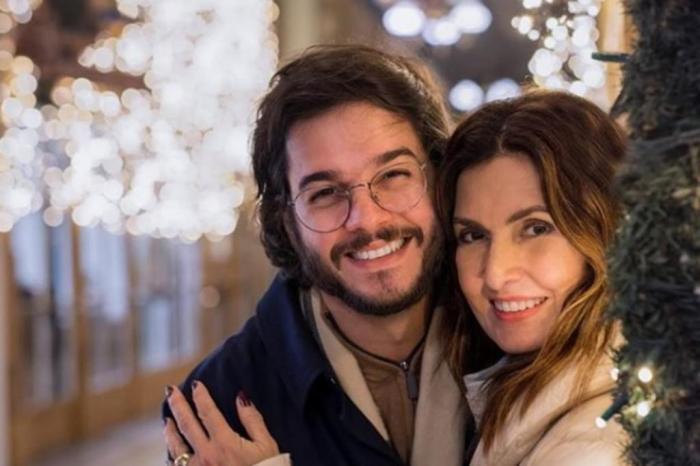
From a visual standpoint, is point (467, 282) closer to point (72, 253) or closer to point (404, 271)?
point (404, 271)

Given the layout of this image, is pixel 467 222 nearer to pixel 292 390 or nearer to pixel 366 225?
pixel 366 225

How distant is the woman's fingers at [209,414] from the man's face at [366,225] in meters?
0.30

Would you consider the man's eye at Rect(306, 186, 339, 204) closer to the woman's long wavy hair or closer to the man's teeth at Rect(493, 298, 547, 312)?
the woman's long wavy hair

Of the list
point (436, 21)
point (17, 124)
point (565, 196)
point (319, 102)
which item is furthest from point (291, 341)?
point (436, 21)

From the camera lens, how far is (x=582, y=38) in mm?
1773

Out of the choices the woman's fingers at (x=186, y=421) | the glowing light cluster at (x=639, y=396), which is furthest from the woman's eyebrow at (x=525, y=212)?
the woman's fingers at (x=186, y=421)

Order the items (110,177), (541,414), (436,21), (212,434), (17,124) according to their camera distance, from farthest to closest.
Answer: (436,21), (110,177), (17,124), (212,434), (541,414)

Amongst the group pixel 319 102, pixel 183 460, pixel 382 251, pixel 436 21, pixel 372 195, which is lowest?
pixel 183 460

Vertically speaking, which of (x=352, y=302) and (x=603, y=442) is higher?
(x=352, y=302)

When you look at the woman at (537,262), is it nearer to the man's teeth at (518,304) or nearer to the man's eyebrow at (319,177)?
the man's teeth at (518,304)

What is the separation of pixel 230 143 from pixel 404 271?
3631mm

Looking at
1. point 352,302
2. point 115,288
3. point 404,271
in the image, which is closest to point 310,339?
point 352,302

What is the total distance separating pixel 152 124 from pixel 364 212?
11.0 feet

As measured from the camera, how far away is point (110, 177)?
4.84 metres
